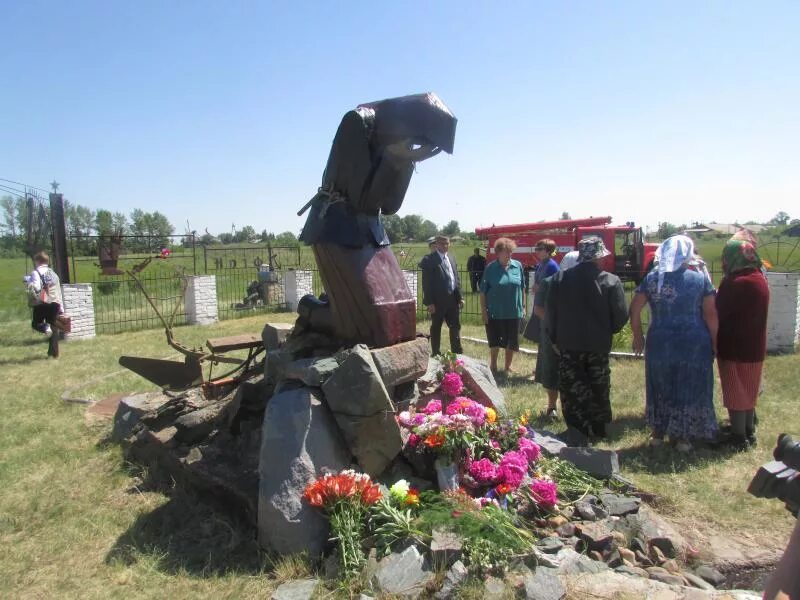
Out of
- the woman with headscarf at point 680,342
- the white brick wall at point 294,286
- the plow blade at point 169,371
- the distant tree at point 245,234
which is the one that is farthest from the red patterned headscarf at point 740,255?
the distant tree at point 245,234

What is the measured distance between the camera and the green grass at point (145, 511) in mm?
2992

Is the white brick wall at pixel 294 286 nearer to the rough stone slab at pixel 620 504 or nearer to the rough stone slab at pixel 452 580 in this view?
the rough stone slab at pixel 620 504

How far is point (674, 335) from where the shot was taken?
4.45 metres

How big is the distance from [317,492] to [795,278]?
27.5 ft

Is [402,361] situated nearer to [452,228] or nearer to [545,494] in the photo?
[545,494]

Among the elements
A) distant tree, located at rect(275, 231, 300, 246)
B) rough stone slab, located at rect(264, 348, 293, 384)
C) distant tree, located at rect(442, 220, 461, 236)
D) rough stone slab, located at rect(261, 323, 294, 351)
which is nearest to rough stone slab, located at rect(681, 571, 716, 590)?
rough stone slab, located at rect(264, 348, 293, 384)

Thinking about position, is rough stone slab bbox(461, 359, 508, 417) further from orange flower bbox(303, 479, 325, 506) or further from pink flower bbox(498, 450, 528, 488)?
orange flower bbox(303, 479, 325, 506)

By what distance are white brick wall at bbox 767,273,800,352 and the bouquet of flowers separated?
7.48 metres

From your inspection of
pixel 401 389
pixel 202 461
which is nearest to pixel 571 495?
pixel 401 389

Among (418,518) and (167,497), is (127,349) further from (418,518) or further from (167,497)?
(418,518)

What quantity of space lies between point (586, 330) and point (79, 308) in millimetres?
9218

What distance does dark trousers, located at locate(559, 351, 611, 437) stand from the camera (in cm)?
459

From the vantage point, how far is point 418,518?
3041 mm

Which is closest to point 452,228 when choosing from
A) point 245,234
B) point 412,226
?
point 412,226
